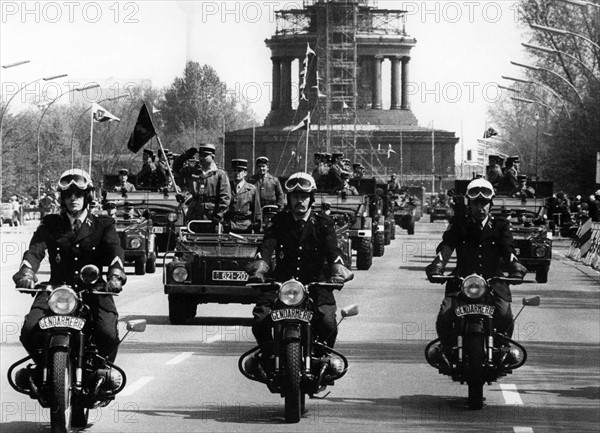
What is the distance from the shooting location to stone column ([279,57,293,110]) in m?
144

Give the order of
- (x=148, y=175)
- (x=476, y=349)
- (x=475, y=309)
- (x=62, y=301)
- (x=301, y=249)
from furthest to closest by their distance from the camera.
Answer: (x=148, y=175)
(x=475, y=309)
(x=476, y=349)
(x=301, y=249)
(x=62, y=301)

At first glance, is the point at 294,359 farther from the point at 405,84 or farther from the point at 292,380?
the point at 405,84

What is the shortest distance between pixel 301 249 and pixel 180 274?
26.2 feet

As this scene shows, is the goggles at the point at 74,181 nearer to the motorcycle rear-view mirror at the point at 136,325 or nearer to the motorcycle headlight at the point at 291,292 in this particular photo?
the motorcycle rear-view mirror at the point at 136,325

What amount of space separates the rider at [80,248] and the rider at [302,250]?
1.17m

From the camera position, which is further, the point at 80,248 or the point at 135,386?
the point at 135,386

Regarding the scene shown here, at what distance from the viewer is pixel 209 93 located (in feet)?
583

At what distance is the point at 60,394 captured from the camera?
446 inches

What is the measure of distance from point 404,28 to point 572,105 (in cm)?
7013

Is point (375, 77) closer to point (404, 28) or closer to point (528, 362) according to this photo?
point (404, 28)

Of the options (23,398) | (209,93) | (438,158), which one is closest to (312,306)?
(23,398)

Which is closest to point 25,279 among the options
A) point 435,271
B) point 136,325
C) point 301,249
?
point 136,325

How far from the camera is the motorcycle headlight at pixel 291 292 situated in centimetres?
1255

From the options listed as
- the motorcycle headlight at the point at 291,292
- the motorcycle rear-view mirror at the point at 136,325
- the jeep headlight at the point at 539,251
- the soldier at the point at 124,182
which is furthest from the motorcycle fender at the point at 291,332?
the soldier at the point at 124,182
